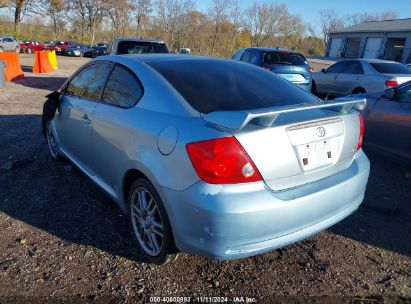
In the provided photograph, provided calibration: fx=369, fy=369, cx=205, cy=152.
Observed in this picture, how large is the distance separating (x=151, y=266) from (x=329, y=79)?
10.2m

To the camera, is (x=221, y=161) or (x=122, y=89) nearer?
(x=221, y=161)

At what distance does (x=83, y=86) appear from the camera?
13.4 ft

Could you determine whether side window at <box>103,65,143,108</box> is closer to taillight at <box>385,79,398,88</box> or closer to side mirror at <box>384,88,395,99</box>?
side mirror at <box>384,88,395,99</box>

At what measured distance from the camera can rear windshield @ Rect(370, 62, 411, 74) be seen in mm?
9772

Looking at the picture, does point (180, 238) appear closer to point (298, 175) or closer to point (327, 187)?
point (298, 175)

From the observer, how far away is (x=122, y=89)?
332 centimetres

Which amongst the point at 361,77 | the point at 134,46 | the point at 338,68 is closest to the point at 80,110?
the point at 134,46

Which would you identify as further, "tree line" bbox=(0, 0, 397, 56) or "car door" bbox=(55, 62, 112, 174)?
"tree line" bbox=(0, 0, 397, 56)

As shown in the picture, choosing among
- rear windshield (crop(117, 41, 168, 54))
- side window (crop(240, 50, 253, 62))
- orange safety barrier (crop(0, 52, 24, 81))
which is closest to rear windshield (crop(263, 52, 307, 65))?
side window (crop(240, 50, 253, 62))

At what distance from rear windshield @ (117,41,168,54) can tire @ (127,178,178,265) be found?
801cm

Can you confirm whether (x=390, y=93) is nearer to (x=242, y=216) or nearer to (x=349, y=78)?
(x=242, y=216)

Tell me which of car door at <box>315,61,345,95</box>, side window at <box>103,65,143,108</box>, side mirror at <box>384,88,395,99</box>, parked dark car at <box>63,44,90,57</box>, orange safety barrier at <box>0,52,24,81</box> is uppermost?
side window at <box>103,65,143,108</box>

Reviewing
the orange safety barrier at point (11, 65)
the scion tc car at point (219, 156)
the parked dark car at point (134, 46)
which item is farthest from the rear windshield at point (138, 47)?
the scion tc car at point (219, 156)

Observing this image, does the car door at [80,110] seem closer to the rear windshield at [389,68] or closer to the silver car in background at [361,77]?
the silver car in background at [361,77]
